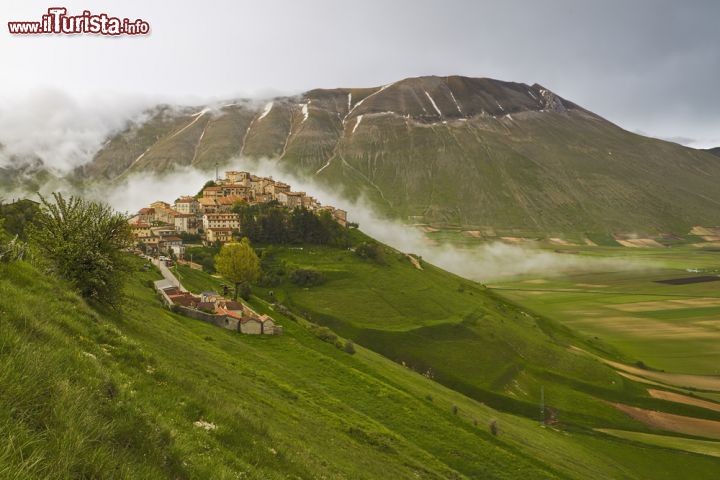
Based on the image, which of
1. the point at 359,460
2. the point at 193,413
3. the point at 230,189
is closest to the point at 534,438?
the point at 359,460

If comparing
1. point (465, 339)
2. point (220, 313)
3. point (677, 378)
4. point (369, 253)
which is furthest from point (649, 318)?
point (220, 313)

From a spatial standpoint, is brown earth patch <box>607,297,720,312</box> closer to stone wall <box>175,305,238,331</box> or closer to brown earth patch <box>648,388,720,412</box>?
brown earth patch <box>648,388,720,412</box>

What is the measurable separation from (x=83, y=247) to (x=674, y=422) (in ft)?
297

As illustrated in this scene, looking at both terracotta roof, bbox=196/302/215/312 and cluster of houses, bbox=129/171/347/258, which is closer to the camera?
terracotta roof, bbox=196/302/215/312

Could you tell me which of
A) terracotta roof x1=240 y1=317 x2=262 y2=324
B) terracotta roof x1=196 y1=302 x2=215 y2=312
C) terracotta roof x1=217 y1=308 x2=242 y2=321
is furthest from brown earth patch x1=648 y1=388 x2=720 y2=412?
terracotta roof x1=196 y1=302 x2=215 y2=312

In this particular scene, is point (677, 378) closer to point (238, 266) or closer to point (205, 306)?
point (238, 266)

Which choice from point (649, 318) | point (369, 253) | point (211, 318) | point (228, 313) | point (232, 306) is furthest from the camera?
point (649, 318)

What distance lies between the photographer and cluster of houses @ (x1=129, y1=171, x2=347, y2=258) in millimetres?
120562

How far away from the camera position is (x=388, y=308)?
102312 millimetres

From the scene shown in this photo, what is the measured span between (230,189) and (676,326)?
163166mm

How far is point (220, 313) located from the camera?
186 feet

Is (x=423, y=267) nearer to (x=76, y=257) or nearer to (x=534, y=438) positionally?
(x=534, y=438)

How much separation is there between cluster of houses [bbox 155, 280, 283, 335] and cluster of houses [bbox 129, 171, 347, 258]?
5807 cm

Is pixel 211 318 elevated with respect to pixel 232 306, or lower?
lower
